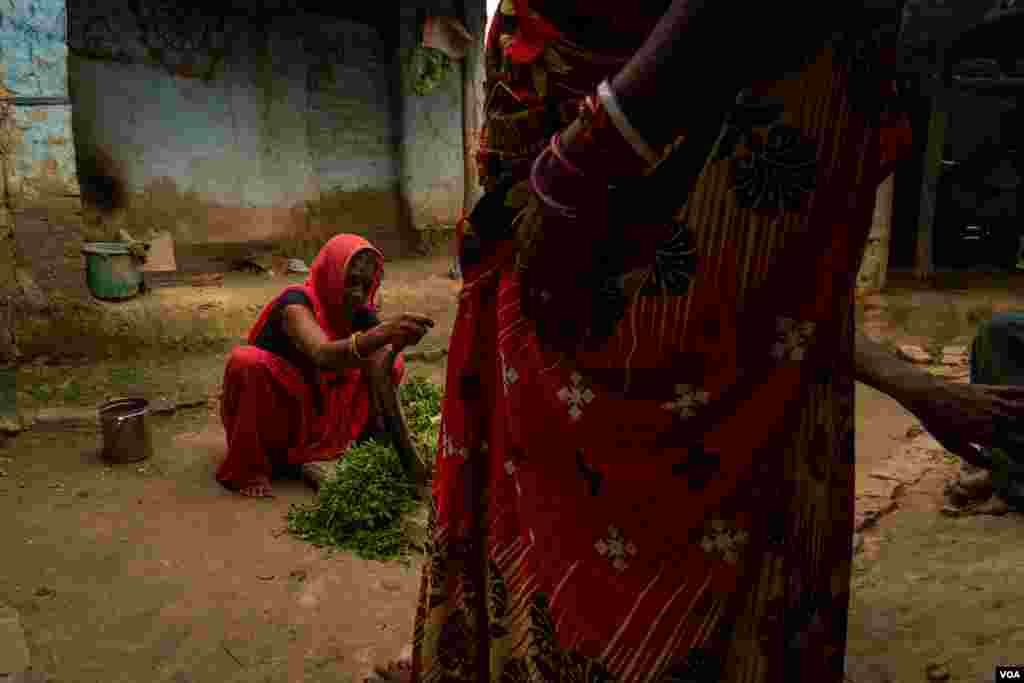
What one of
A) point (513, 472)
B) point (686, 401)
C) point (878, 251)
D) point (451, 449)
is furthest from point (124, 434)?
point (878, 251)

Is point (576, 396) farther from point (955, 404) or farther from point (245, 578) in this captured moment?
point (245, 578)

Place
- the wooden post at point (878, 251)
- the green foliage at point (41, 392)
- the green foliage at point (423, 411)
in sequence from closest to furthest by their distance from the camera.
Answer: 1. the green foliage at point (423, 411)
2. the green foliage at point (41, 392)
3. the wooden post at point (878, 251)

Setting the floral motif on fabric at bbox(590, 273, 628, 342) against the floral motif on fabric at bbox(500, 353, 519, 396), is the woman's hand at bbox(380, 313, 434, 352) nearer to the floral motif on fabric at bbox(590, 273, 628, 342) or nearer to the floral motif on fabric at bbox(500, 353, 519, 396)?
the floral motif on fabric at bbox(500, 353, 519, 396)

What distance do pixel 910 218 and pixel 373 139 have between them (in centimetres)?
594

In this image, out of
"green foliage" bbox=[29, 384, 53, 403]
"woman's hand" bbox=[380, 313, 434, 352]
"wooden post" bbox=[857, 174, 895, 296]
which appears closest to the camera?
"woman's hand" bbox=[380, 313, 434, 352]

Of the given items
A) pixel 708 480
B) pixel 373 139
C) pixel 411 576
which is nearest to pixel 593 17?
pixel 708 480

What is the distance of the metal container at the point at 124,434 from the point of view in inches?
165

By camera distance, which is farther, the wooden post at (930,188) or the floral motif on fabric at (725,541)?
the wooden post at (930,188)

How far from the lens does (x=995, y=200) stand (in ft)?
27.3

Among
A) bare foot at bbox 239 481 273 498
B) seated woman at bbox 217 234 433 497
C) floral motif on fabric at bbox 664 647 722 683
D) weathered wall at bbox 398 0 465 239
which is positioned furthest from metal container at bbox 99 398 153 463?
weathered wall at bbox 398 0 465 239

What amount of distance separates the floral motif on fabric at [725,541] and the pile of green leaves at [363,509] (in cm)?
247

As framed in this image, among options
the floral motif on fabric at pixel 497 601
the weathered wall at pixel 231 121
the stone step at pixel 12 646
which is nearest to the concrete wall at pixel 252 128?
the weathered wall at pixel 231 121

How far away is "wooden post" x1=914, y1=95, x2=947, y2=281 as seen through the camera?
24.9ft

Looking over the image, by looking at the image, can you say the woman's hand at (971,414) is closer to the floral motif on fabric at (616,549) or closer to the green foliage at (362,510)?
the floral motif on fabric at (616,549)
